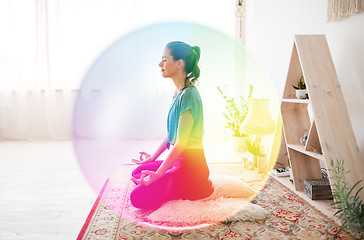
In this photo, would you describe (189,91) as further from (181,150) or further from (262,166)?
(262,166)

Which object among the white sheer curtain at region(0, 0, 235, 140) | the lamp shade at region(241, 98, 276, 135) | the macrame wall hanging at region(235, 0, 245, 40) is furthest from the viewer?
the macrame wall hanging at region(235, 0, 245, 40)

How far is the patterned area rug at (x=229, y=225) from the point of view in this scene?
148cm

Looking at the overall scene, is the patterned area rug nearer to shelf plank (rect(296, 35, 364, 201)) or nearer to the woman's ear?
shelf plank (rect(296, 35, 364, 201))

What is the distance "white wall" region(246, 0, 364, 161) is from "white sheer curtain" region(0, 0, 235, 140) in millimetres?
734

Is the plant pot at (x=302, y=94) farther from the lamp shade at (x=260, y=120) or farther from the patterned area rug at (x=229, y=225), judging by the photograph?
the patterned area rug at (x=229, y=225)

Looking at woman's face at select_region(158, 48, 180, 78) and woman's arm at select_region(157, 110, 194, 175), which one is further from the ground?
woman's face at select_region(158, 48, 180, 78)

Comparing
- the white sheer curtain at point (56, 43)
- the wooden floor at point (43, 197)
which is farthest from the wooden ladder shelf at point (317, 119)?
the white sheer curtain at point (56, 43)

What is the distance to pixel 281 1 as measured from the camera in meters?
3.04

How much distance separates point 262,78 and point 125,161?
1939mm

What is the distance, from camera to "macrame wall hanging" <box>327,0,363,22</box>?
184 cm

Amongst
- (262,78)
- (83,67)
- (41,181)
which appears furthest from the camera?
(83,67)

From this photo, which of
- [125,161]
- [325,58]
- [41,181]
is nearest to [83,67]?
[125,161]

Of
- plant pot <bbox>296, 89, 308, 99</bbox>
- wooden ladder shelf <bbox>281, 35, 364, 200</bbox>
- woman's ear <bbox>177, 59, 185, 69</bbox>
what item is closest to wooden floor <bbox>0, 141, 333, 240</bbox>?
wooden ladder shelf <bbox>281, 35, 364, 200</bbox>

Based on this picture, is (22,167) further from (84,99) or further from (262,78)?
(262,78)
